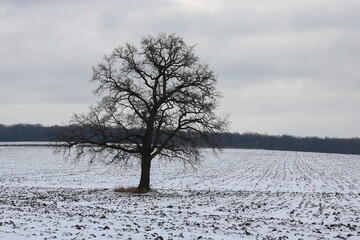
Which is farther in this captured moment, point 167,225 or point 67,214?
point 67,214

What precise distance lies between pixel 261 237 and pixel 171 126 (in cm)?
1770

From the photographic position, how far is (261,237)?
13828 mm

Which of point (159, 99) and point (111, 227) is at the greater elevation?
point (159, 99)

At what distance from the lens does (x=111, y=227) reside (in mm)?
14523

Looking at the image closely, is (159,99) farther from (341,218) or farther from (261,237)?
(261,237)

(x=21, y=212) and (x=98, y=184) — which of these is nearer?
(x=21, y=212)

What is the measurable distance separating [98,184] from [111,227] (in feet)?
87.0

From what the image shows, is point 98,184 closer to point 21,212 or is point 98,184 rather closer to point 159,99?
point 159,99

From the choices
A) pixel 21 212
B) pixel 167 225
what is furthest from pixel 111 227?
pixel 21 212

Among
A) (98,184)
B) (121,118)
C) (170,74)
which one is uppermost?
(170,74)

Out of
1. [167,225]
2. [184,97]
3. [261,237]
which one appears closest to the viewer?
[261,237]

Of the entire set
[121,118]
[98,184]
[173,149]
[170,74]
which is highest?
[170,74]

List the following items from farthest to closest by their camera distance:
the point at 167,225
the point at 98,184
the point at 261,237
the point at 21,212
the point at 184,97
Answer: the point at 98,184 < the point at 184,97 < the point at 21,212 < the point at 167,225 < the point at 261,237

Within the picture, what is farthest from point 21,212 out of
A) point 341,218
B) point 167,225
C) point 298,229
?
point 341,218
